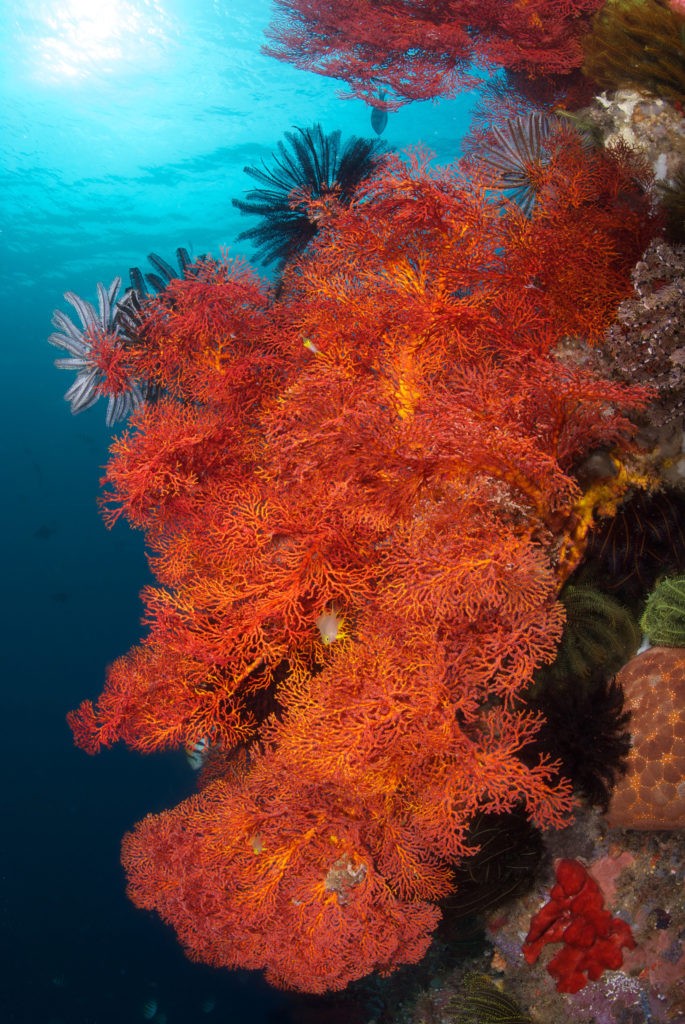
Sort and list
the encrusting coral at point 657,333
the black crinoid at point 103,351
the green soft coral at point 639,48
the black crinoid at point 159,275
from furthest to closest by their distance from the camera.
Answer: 1. the black crinoid at point 159,275
2. the black crinoid at point 103,351
3. the green soft coral at point 639,48
4. the encrusting coral at point 657,333

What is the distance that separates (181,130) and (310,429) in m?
28.9

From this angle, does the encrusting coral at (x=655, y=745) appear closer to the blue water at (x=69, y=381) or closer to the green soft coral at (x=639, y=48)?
the green soft coral at (x=639, y=48)

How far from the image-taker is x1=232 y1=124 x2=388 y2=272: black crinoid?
6215mm

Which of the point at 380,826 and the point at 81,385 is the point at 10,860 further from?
the point at 380,826

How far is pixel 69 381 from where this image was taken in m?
35.3

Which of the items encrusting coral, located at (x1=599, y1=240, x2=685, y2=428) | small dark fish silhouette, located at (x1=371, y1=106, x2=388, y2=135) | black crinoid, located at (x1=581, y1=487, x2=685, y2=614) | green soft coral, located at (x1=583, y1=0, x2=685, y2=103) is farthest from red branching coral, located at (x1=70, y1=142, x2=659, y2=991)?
small dark fish silhouette, located at (x1=371, y1=106, x2=388, y2=135)

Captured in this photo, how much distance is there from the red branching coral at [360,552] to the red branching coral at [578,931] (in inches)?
32.3

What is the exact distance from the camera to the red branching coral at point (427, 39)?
564 centimetres

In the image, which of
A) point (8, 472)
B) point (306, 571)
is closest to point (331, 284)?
point (306, 571)

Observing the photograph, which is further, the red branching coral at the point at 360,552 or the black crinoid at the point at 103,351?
the black crinoid at the point at 103,351

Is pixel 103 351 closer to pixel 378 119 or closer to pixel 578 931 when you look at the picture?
pixel 578 931

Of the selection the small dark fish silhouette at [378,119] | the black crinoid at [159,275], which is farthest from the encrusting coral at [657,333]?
the small dark fish silhouette at [378,119]

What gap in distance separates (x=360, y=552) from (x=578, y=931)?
394 cm

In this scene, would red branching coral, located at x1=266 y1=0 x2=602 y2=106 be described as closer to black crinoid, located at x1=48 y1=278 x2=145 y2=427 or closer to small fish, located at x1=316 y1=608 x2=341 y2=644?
black crinoid, located at x1=48 y1=278 x2=145 y2=427
